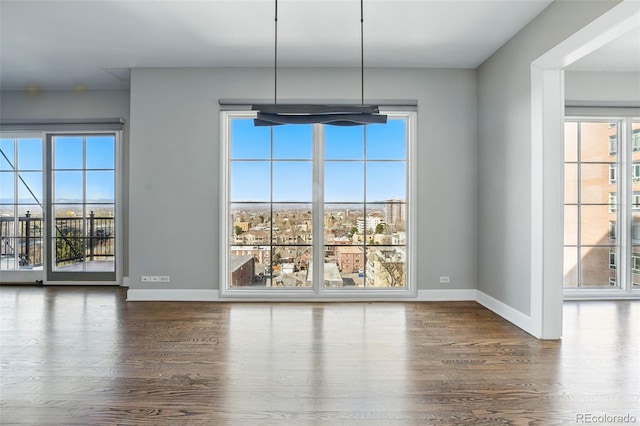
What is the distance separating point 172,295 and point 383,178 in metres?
3.16

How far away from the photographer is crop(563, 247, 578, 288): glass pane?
489cm

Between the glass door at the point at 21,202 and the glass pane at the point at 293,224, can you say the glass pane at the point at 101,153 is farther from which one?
the glass pane at the point at 293,224

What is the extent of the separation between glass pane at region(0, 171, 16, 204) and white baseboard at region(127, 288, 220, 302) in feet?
9.68

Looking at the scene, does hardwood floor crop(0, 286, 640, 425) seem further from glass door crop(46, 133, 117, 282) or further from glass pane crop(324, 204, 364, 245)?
glass door crop(46, 133, 117, 282)

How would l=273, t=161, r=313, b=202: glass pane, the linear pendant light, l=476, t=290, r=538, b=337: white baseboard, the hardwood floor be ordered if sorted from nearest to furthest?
1. the hardwood floor
2. the linear pendant light
3. l=476, t=290, r=538, b=337: white baseboard
4. l=273, t=161, r=313, b=202: glass pane

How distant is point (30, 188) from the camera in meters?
5.69

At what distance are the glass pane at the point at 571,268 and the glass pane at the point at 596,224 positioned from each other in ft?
0.64

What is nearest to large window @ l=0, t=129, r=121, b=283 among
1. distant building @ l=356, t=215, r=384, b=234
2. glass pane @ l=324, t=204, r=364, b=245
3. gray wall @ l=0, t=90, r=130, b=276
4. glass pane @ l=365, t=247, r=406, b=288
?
gray wall @ l=0, t=90, r=130, b=276

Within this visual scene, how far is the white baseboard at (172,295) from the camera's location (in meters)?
4.66

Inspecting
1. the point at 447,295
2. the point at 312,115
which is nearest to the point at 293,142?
the point at 312,115

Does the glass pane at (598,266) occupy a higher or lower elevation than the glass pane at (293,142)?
lower

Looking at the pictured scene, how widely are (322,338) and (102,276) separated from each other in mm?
4092

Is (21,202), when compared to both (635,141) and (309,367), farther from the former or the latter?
(635,141)

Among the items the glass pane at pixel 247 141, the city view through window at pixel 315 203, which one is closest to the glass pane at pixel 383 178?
the city view through window at pixel 315 203
